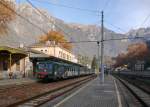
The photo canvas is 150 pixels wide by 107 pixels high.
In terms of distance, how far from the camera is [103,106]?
19.0 metres

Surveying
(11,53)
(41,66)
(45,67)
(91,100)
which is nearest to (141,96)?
(91,100)

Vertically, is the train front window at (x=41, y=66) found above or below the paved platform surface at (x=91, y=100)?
above

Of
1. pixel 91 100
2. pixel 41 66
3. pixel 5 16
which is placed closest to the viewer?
pixel 91 100

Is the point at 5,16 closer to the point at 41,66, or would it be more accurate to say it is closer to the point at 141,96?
the point at 41,66

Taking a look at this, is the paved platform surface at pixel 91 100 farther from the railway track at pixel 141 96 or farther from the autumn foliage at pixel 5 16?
the autumn foliage at pixel 5 16

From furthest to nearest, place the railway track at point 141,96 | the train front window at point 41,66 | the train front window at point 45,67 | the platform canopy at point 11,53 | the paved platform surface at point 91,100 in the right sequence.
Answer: the platform canopy at point 11,53, the train front window at point 41,66, the train front window at point 45,67, the railway track at point 141,96, the paved platform surface at point 91,100

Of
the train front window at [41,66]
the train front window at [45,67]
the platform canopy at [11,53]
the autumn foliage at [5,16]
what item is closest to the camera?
the train front window at [45,67]

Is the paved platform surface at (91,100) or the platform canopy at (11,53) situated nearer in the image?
the paved platform surface at (91,100)

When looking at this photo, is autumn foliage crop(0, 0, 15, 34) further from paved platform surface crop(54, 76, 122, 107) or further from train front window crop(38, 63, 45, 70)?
paved platform surface crop(54, 76, 122, 107)

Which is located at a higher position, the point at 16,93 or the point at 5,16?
the point at 5,16

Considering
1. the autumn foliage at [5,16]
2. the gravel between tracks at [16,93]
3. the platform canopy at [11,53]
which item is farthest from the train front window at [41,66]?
the gravel between tracks at [16,93]

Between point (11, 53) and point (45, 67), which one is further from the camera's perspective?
point (11, 53)

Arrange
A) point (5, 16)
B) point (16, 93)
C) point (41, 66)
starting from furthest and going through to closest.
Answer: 1. point (5, 16)
2. point (41, 66)
3. point (16, 93)

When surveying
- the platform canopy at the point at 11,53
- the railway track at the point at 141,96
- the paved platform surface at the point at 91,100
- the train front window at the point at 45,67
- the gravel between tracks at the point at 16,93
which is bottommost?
the railway track at the point at 141,96
